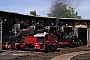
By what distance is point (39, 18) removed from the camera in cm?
4822

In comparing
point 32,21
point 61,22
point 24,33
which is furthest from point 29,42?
point 61,22

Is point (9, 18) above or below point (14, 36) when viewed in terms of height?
above

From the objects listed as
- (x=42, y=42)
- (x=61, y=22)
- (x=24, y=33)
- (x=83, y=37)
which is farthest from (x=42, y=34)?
(x=83, y=37)

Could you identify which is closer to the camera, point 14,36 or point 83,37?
point 14,36

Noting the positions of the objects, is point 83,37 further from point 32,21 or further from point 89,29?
point 32,21

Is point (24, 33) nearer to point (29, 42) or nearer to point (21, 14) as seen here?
point (29, 42)

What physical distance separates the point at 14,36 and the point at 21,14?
32.6 ft

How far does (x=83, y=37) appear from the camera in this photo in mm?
60750

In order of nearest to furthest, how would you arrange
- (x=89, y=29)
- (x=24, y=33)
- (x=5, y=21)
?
(x=24, y=33)
(x=5, y=21)
(x=89, y=29)

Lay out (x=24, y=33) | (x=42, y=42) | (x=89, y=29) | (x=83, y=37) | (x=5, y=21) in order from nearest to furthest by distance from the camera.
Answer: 1. (x=42, y=42)
2. (x=24, y=33)
3. (x=5, y=21)
4. (x=89, y=29)
5. (x=83, y=37)

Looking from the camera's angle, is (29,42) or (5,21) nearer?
(29,42)

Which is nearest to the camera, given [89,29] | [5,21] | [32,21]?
[5,21]

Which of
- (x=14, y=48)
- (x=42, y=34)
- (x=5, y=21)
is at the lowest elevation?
(x=14, y=48)

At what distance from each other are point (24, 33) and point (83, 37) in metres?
31.5
